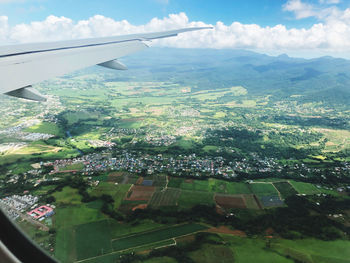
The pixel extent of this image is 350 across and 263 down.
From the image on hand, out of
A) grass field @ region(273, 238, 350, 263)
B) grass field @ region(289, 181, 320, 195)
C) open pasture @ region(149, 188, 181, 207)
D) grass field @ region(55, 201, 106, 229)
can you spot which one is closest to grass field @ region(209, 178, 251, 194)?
open pasture @ region(149, 188, 181, 207)

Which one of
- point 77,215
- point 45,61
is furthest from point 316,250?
point 45,61

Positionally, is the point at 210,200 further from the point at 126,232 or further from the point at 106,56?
the point at 106,56

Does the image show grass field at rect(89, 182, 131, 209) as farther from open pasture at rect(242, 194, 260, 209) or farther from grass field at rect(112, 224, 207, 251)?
open pasture at rect(242, 194, 260, 209)

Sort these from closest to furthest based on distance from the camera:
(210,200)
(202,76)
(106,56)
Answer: (106,56)
(210,200)
(202,76)

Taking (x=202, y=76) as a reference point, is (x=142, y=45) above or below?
above

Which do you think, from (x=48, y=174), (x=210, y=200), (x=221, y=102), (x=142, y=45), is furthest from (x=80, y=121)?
(x=221, y=102)

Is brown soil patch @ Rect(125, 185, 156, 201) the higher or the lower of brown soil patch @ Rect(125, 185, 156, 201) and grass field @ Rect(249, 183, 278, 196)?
the higher

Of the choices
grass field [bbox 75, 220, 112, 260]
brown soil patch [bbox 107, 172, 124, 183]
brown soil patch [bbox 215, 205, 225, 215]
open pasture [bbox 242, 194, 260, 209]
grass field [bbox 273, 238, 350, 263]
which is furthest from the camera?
brown soil patch [bbox 107, 172, 124, 183]
